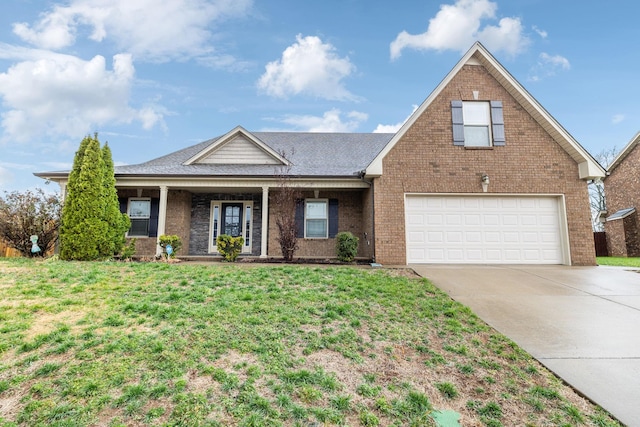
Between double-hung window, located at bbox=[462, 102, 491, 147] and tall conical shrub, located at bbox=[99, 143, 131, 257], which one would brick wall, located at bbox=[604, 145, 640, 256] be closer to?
double-hung window, located at bbox=[462, 102, 491, 147]

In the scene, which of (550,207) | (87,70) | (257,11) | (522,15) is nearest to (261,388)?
(550,207)

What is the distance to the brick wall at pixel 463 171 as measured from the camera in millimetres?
9758

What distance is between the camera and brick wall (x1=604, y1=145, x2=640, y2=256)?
16.7 metres

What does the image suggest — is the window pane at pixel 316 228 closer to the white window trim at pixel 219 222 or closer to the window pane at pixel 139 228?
the white window trim at pixel 219 222

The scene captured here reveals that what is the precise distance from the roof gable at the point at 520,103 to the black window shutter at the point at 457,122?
2.38 feet

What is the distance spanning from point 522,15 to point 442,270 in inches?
397

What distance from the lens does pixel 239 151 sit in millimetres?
13141

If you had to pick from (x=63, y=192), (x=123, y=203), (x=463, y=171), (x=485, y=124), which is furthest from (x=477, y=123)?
(x=63, y=192)

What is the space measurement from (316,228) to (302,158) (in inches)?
135

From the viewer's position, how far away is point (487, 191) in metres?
9.84

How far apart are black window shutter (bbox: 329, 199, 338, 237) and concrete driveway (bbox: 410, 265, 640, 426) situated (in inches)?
182

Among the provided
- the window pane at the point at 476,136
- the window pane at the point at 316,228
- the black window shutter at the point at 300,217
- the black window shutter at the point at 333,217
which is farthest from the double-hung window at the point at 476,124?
the black window shutter at the point at 300,217

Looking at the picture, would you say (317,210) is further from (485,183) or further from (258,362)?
(258,362)

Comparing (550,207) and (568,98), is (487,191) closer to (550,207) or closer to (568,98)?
(550,207)
